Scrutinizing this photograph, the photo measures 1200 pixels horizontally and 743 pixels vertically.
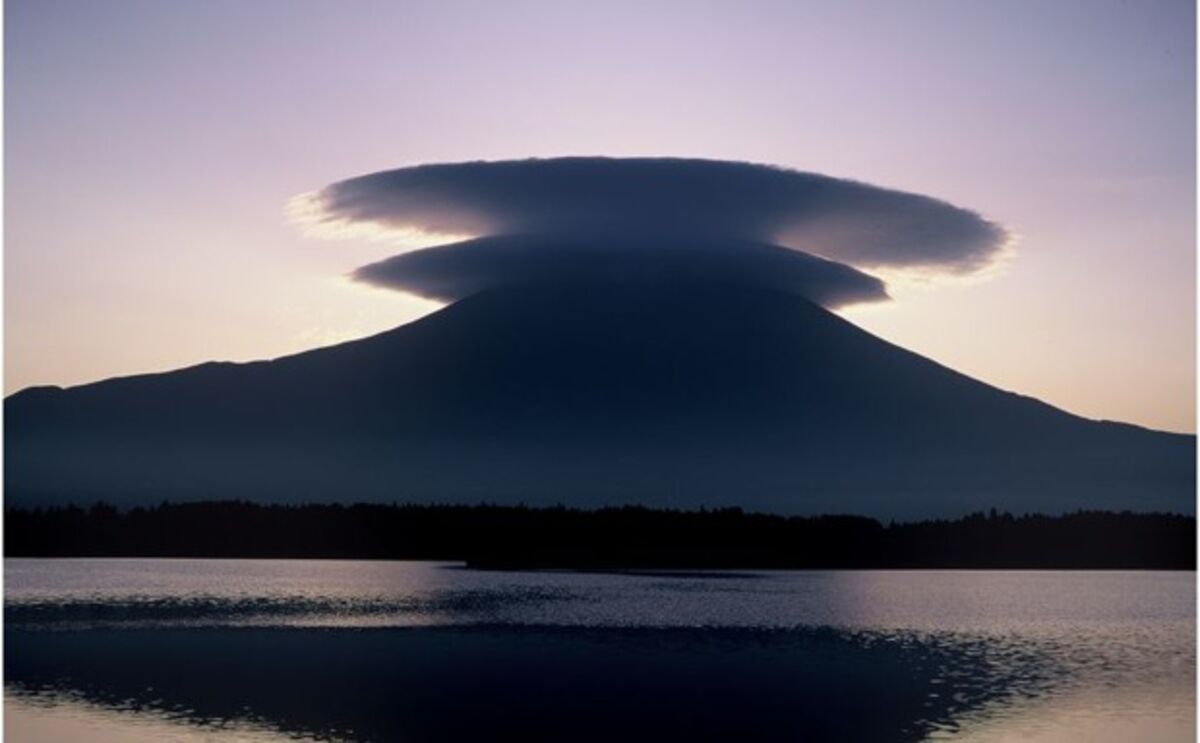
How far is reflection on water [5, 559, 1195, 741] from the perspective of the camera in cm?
1777

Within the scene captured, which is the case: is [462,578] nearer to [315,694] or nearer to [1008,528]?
[315,694]

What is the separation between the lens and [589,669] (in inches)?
914

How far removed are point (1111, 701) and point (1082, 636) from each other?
43.2ft

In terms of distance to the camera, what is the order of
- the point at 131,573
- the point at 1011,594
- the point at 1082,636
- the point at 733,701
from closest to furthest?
the point at 733,701 → the point at 1082,636 → the point at 1011,594 → the point at 131,573

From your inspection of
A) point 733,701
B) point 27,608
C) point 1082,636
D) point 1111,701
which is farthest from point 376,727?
point 27,608

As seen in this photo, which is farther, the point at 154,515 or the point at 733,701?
the point at 154,515

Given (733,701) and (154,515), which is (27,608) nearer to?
(733,701)

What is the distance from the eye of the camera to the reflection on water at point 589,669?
17766 mm

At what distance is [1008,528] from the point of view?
441ft

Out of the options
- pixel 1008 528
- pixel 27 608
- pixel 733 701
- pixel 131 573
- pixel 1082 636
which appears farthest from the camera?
pixel 1008 528

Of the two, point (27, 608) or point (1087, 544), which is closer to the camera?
point (27, 608)

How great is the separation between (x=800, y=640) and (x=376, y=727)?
14.0 meters

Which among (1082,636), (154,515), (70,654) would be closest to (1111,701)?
(1082,636)

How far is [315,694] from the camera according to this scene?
65.7 feet
